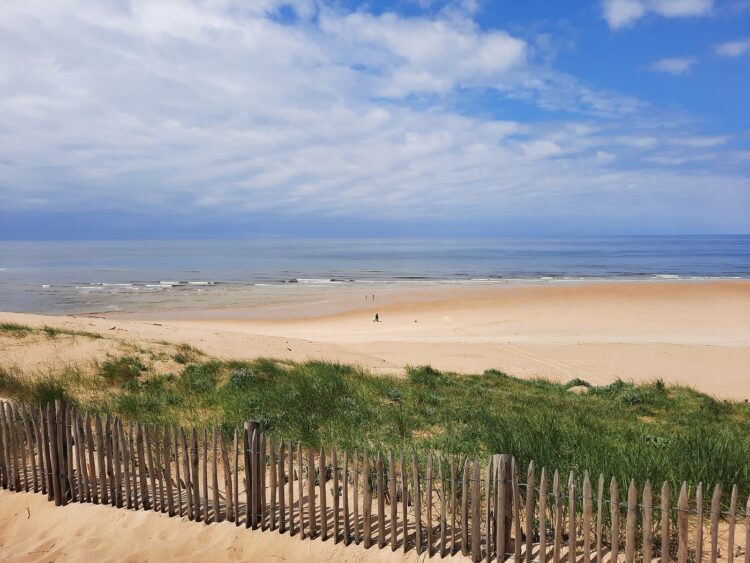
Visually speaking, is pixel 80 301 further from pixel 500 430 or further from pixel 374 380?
pixel 500 430

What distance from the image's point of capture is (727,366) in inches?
747

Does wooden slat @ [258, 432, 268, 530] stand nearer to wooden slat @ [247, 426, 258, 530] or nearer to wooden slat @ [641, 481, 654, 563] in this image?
wooden slat @ [247, 426, 258, 530]

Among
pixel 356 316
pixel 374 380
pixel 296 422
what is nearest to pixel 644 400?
pixel 374 380

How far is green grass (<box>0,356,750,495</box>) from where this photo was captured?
19.2 feet

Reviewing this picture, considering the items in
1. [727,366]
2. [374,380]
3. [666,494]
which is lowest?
[727,366]

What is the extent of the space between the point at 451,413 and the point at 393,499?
4300 millimetres

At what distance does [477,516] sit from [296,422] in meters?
3.83

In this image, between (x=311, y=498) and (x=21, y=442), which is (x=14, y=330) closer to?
(x=21, y=442)

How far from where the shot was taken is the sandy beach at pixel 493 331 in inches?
703

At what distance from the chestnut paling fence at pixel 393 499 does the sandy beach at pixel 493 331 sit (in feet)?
23.0

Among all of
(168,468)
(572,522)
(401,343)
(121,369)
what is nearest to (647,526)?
(572,522)

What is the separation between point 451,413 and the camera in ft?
29.5

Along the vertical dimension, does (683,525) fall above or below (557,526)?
above

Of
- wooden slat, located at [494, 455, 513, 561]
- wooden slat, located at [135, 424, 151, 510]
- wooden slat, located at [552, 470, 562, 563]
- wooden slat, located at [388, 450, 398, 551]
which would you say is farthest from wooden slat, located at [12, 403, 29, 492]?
wooden slat, located at [552, 470, 562, 563]
